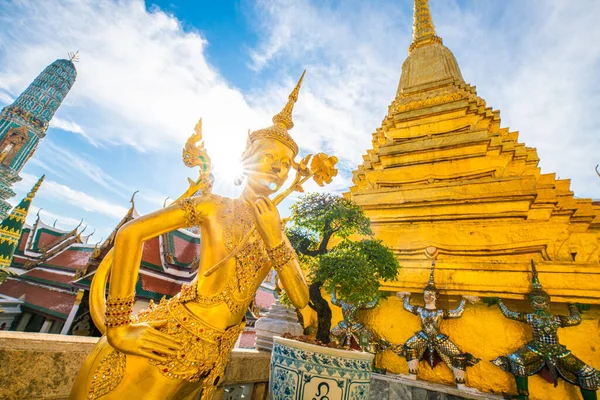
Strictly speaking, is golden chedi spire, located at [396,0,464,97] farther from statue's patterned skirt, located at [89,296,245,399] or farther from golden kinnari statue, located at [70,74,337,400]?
statue's patterned skirt, located at [89,296,245,399]

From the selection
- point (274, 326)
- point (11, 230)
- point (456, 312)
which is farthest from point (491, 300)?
point (11, 230)

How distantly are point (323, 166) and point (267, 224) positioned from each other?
26.0 inches

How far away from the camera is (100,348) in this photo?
147 centimetres

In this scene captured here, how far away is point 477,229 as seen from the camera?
6.04m

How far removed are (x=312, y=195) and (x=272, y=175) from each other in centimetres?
180

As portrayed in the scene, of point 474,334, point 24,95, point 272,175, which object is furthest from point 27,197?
point 24,95

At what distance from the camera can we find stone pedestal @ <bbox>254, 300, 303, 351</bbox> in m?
3.66

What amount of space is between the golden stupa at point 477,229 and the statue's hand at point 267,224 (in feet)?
13.2

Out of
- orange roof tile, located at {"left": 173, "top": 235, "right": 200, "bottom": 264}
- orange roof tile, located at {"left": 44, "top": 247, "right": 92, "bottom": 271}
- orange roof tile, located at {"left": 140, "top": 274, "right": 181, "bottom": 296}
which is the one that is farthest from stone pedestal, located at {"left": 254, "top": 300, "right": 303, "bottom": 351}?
orange roof tile, located at {"left": 44, "top": 247, "right": 92, "bottom": 271}

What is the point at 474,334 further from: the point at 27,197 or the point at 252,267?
the point at 27,197

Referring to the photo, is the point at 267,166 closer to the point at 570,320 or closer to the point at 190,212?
the point at 190,212

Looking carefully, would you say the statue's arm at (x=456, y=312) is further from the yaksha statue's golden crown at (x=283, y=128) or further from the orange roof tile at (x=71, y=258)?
the orange roof tile at (x=71, y=258)

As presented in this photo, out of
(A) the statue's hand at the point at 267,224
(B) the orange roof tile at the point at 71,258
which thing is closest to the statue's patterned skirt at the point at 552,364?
(A) the statue's hand at the point at 267,224

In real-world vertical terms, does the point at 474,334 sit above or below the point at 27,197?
below
